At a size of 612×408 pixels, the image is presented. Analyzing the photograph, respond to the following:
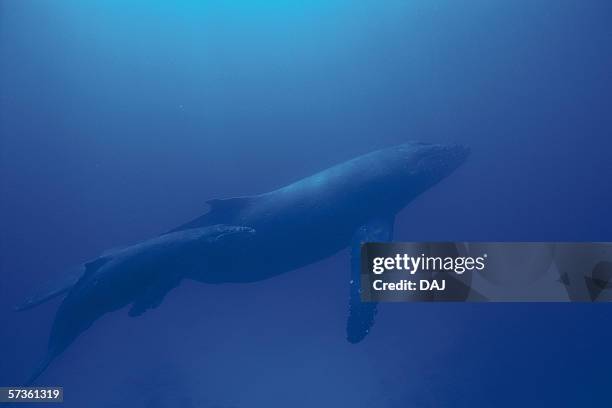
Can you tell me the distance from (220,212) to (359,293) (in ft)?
5.31

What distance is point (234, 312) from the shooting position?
500cm

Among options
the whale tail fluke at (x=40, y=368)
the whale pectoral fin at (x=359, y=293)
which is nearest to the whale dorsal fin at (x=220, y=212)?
the whale pectoral fin at (x=359, y=293)

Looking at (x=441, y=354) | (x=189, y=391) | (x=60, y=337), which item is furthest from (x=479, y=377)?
(x=60, y=337)

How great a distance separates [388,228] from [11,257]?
3.78 meters

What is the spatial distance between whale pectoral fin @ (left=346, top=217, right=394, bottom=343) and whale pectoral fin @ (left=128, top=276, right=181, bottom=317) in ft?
5.87

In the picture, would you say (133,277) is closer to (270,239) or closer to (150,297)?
(150,297)

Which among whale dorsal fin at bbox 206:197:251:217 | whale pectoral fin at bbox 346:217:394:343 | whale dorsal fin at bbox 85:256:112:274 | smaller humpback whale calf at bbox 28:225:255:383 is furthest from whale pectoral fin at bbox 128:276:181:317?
whale pectoral fin at bbox 346:217:394:343

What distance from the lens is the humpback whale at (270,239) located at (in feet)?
15.9

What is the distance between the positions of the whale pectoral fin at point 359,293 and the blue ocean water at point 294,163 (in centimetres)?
17

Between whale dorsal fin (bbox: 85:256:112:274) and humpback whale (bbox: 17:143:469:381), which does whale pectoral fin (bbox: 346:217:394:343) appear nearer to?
humpback whale (bbox: 17:143:469:381)

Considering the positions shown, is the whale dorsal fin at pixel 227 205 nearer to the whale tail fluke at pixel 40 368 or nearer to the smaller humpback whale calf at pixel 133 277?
the smaller humpback whale calf at pixel 133 277

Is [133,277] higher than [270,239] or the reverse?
the reverse

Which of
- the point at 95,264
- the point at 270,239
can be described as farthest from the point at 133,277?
the point at 270,239

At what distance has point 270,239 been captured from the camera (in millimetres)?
5121
